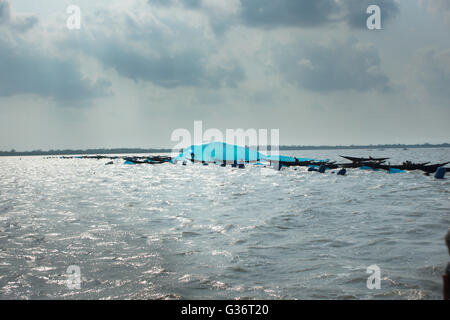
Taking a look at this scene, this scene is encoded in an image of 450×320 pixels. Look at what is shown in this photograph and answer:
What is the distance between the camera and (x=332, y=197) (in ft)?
79.7

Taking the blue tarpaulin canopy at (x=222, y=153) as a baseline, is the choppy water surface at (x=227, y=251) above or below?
below

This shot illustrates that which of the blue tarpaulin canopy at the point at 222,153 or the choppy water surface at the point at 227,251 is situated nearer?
the choppy water surface at the point at 227,251

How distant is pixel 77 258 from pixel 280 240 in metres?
6.74

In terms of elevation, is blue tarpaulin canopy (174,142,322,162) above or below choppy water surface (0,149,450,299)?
above

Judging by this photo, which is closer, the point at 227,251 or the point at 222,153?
the point at 227,251

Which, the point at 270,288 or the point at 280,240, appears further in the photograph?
the point at 280,240

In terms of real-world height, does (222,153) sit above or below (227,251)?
above

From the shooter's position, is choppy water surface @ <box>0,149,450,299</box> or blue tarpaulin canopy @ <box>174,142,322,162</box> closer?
choppy water surface @ <box>0,149,450,299</box>
